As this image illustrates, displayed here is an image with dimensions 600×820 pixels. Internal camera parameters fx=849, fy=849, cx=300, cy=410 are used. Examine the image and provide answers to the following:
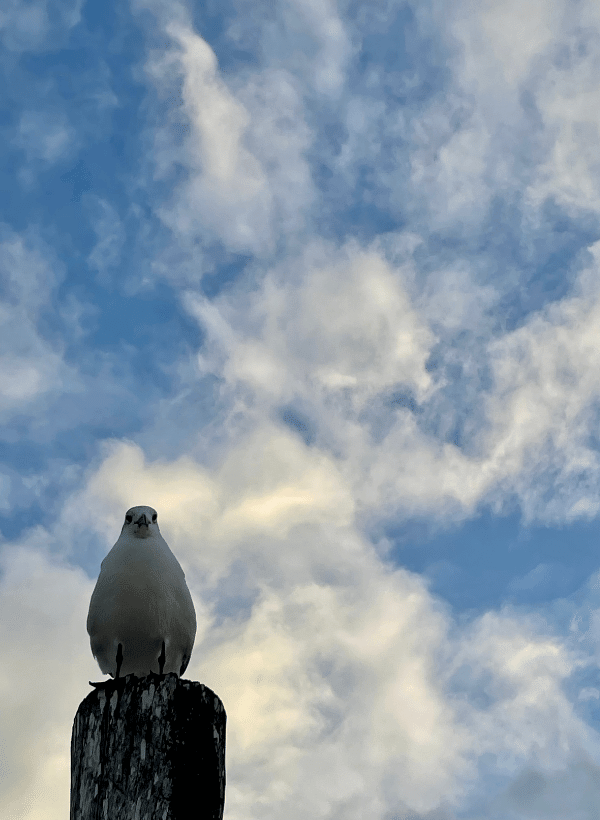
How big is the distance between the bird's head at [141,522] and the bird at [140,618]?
0.61m

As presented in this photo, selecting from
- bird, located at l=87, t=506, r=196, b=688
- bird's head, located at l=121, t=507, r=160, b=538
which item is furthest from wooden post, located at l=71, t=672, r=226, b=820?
bird's head, located at l=121, t=507, r=160, b=538

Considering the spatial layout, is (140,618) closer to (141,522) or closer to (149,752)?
(141,522)

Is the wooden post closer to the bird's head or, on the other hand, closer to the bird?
the bird

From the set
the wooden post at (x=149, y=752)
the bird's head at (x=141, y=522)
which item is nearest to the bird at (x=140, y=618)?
the bird's head at (x=141, y=522)

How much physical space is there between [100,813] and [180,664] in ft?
16.6

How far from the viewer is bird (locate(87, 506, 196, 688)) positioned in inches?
386

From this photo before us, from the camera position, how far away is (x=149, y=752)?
536 cm

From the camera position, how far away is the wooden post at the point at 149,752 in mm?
5238

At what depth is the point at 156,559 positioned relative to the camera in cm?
1048

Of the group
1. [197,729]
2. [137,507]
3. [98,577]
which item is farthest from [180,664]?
[197,729]

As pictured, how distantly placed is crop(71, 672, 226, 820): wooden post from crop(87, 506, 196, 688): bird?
4.10m

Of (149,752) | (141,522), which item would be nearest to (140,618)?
(141,522)

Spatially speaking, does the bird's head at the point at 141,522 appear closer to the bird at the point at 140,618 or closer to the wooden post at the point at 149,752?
the bird at the point at 140,618

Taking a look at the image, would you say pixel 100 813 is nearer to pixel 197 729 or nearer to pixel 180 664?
pixel 197 729
